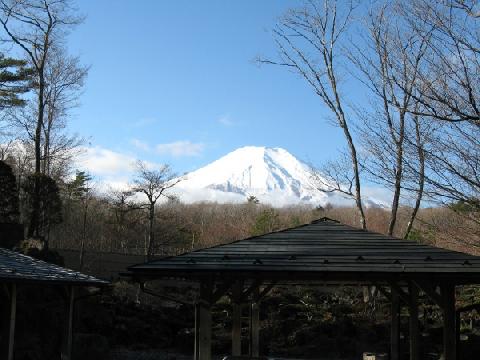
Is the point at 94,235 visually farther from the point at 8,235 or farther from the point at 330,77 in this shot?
the point at 330,77

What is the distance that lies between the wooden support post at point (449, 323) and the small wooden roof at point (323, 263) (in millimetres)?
256

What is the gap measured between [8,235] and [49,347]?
5.26 metres

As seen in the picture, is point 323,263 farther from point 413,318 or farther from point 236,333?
point 236,333

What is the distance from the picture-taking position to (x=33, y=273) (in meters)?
12.5

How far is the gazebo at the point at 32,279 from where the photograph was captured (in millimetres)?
11781

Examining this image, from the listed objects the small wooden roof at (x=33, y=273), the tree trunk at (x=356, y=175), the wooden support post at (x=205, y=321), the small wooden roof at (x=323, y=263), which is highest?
the tree trunk at (x=356, y=175)

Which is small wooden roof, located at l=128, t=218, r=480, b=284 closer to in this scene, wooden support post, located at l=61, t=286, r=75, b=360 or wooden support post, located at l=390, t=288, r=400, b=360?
wooden support post, located at l=390, t=288, r=400, b=360

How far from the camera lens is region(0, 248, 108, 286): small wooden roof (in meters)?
11.7

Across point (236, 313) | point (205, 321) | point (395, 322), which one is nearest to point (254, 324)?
point (236, 313)

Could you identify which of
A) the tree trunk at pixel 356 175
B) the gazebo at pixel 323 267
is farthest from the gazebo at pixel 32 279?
the tree trunk at pixel 356 175

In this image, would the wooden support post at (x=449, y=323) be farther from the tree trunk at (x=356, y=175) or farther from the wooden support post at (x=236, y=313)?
the tree trunk at (x=356, y=175)

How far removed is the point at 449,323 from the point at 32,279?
25.8 feet

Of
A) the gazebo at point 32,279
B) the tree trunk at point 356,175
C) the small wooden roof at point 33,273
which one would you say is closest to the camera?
the small wooden roof at point 33,273

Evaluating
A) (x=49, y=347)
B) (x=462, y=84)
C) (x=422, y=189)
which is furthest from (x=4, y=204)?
(x=462, y=84)
